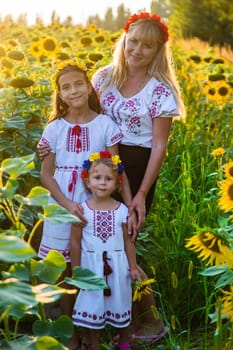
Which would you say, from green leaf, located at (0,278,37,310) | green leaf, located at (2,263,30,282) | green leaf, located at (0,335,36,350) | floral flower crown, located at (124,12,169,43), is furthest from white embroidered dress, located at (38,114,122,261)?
green leaf, located at (0,278,37,310)

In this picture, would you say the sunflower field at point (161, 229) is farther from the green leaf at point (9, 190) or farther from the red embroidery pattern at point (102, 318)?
the red embroidery pattern at point (102, 318)

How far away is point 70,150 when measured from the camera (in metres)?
2.92

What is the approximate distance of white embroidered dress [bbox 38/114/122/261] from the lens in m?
2.89

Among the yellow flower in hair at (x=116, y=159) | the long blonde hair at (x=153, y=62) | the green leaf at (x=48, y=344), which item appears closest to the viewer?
the green leaf at (x=48, y=344)

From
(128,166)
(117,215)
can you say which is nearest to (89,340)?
(117,215)

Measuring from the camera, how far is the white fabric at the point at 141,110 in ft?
9.74

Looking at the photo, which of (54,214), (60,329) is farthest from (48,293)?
(60,329)

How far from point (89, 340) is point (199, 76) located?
403 cm

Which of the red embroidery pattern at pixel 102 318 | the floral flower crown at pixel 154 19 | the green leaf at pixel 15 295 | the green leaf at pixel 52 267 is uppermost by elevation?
the floral flower crown at pixel 154 19

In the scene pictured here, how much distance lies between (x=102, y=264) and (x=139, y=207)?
25 centimetres

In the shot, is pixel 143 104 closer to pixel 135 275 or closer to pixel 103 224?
pixel 103 224

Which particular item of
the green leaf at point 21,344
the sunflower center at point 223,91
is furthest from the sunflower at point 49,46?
the green leaf at point 21,344

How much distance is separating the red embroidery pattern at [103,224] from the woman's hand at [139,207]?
9 centimetres

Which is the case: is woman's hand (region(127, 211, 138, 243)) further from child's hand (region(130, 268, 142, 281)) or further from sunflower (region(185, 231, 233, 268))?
sunflower (region(185, 231, 233, 268))
